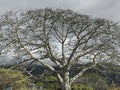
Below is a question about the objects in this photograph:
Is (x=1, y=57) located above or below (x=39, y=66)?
above

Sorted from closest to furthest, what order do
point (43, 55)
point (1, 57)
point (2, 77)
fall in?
point (1, 57)
point (43, 55)
point (2, 77)

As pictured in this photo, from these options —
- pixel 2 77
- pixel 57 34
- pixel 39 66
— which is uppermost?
pixel 57 34

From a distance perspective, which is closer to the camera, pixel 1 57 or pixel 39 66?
pixel 1 57

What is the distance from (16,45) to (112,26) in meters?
6.31

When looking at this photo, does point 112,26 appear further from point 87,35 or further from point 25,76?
point 25,76

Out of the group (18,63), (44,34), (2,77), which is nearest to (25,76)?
(18,63)

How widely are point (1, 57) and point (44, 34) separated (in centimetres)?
316

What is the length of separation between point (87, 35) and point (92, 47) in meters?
0.99

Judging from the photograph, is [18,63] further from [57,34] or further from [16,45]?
[57,34]

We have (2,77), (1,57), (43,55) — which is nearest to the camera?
(1,57)

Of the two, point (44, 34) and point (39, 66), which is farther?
point (39, 66)

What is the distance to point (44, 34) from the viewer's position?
28.4 metres

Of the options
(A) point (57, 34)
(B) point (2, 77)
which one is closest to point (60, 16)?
(A) point (57, 34)

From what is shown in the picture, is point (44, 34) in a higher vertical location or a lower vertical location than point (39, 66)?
higher
